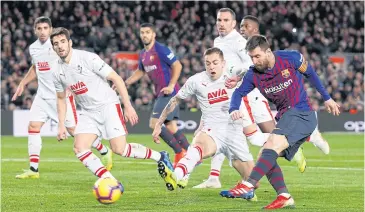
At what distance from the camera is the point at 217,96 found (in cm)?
1119

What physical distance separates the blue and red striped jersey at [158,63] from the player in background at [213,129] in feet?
13.7

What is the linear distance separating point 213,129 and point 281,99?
1.23m

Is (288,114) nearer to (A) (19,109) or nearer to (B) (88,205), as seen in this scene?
(B) (88,205)

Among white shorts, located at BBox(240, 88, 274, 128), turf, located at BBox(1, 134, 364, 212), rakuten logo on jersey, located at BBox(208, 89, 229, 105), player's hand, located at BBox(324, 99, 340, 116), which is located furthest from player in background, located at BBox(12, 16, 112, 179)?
player's hand, located at BBox(324, 99, 340, 116)

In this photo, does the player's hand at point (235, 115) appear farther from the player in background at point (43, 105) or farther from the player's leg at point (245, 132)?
the player in background at point (43, 105)

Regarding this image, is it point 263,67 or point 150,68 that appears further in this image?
point 150,68

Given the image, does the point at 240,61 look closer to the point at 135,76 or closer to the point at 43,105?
the point at 135,76

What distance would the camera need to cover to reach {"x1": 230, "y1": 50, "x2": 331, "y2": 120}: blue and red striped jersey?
9.84 m

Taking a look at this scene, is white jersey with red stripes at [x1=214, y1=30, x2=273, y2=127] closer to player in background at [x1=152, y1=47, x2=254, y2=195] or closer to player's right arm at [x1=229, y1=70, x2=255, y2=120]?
player in background at [x1=152, y1=47, x2=254, y2=195]

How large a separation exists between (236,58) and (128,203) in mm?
3565

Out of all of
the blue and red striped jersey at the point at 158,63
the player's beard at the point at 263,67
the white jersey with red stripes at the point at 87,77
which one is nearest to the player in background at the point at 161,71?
the blue and red striped jersey at the point at 158,63

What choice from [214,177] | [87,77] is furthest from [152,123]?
[87,77]

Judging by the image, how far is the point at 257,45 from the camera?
960 centimetres

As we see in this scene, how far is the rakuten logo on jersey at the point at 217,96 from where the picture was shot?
1117 cm
